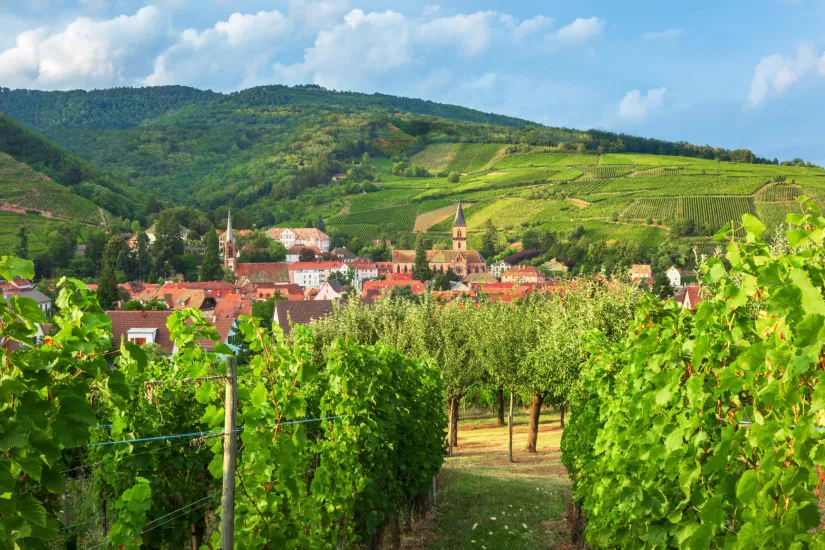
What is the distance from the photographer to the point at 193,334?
17.5 ft

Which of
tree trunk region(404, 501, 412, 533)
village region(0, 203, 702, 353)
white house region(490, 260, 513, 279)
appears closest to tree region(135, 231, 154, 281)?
village region(0, 203, 702, 353)

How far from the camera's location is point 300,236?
472 ft

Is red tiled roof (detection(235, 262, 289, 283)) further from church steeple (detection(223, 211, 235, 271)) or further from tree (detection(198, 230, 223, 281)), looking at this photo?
tree (detection(198, 230, 223, 281))

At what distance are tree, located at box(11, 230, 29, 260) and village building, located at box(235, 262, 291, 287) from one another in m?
30.5

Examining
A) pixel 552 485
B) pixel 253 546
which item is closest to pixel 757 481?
pixel 253 546

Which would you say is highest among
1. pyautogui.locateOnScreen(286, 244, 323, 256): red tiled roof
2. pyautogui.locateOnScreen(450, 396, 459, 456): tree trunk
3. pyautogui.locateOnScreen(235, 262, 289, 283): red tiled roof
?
pyautogui.locateOnScreen(286, 244, 323, 256): red tiled roof

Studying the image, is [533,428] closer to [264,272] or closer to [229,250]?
[264,272]

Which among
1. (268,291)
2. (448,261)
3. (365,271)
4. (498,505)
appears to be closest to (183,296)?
(268,291)

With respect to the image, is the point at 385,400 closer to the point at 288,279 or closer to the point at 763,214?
the point at 763,214

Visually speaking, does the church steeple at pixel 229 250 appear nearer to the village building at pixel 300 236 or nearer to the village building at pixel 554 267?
the village building at pixel 300 236

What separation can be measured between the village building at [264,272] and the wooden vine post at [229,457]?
111861 millimetres

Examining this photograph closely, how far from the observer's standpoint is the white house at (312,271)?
118812mm

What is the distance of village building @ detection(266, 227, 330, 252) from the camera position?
14050 centimetres

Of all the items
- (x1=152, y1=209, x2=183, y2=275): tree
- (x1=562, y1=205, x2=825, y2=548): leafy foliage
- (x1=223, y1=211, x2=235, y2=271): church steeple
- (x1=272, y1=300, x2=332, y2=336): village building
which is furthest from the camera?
(x1=223, y1=211, x2=235, y2=271): church steeple
